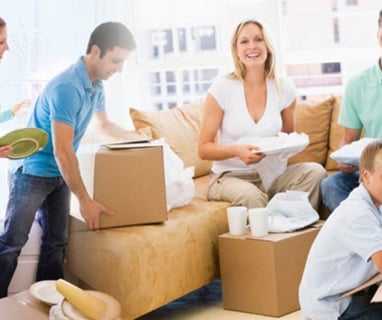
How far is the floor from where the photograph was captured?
240 centimetres

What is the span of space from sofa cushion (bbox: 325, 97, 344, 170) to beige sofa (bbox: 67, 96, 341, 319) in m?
0.39

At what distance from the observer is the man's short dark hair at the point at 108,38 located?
1.88 meters

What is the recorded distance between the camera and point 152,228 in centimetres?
223

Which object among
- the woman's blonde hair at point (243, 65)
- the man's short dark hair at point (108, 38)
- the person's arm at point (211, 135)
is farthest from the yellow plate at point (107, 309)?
the woman's blonde hair at point (243, 65)

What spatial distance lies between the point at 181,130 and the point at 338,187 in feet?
2.19

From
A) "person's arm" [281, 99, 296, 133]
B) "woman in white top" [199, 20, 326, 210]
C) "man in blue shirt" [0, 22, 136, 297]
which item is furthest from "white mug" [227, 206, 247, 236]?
"man in blue shirt" [0, 22, 136, 297]

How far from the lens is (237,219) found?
241 cm

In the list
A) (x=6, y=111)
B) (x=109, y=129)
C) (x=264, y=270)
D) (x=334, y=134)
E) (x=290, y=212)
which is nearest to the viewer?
(x=6, y=111)

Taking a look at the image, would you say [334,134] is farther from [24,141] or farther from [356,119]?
[24,141]

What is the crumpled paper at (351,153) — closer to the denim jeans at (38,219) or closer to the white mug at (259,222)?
the white mug at (259,222)

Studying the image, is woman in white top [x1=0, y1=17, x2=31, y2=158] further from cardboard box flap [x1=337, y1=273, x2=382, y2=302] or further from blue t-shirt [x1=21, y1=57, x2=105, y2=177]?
cardboard box flap [x1=337, y1=273, x2=382, y2=302]

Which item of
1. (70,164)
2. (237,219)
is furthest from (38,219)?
(237,219)

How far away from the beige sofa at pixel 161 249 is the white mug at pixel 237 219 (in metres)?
0.08

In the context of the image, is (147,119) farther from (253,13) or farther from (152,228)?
(253,13)
